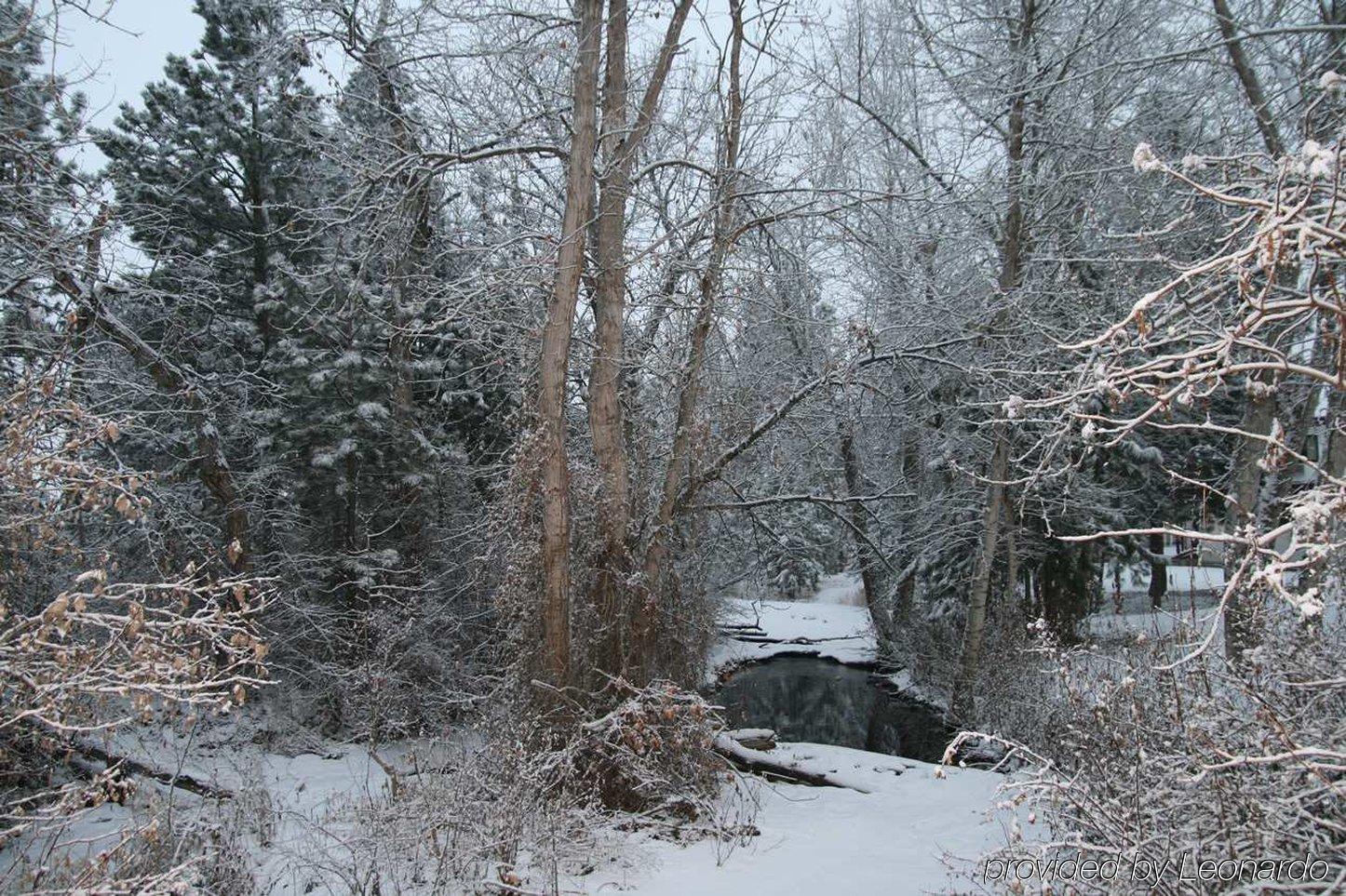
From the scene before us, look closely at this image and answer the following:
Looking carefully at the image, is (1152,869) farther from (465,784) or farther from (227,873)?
(227,873)

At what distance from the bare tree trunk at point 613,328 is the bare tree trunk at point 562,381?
374 millimetres

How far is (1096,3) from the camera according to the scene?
930cm

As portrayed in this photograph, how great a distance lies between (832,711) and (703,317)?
27.8 feet

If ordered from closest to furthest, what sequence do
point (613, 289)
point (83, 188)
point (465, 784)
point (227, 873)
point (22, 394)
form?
point (22, 394) → point (227, 873) → point (465, 784) → point (83, 188) → point (613, 289)

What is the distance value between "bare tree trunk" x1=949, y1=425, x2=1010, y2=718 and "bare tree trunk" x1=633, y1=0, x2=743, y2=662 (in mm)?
4675

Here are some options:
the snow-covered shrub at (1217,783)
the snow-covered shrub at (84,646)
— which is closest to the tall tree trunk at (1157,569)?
the snow-covered shrub at (1217,783)

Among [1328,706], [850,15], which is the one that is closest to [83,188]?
[1328,706]

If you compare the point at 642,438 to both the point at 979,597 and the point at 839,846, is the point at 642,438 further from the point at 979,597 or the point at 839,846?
the point at 979,597

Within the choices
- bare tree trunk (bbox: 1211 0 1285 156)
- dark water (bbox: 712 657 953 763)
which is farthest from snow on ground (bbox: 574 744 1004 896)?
bare tree trunk (bbox: 1211 0 1285 156)

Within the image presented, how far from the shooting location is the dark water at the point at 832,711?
1178cm

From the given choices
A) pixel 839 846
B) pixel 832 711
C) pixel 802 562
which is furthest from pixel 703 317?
pixel 802 562

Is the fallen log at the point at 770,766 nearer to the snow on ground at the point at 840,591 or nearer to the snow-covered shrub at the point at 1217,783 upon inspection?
the snow-covered shrub at the point at 1217,783

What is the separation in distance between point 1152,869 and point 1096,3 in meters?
9.41

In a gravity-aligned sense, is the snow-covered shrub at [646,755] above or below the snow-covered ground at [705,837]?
above
